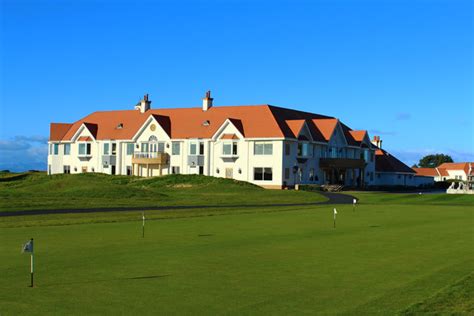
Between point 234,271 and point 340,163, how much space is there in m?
72.0

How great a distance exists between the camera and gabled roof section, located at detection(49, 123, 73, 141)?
321 feet

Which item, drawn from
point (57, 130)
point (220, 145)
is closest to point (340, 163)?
point (220, 145)

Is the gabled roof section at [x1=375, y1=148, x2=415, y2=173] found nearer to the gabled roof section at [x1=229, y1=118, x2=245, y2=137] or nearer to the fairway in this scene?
the gabled roof section at [x1=229, y1=118, x2=245, y2=137]

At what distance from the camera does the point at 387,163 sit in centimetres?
10650

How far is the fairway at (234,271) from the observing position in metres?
10.5

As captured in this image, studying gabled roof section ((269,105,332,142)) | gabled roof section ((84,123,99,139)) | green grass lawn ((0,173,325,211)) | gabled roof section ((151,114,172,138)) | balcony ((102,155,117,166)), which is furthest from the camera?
gabled roof section ((84,123,99,139))

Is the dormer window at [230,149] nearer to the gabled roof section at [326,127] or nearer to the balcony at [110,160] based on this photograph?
the gabled roof section at [326,127]

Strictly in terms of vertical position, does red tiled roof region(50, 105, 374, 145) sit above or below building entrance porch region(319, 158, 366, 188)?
above

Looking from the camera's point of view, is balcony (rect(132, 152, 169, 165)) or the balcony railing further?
the balcony railing

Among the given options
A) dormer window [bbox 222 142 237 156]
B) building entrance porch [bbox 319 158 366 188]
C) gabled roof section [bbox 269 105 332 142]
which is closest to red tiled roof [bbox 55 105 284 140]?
gabled roof section [bbox 269 105 332 142]

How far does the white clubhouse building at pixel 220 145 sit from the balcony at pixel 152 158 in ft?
0.43

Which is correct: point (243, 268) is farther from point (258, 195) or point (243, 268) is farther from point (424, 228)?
point (258, 195)

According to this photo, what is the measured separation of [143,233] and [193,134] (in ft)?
211

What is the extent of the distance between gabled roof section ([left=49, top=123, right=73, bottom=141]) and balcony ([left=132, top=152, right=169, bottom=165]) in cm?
1548
